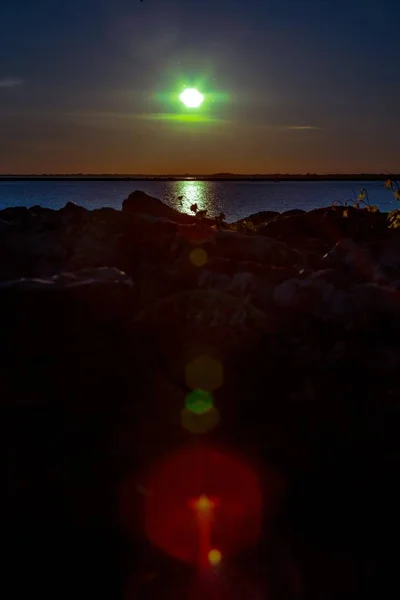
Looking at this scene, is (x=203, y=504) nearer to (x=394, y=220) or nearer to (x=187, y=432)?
(x=187, y=432)

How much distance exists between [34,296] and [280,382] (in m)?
2.87

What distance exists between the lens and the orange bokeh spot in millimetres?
4789

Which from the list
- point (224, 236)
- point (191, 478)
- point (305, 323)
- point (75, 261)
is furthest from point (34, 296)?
point (224, 236)

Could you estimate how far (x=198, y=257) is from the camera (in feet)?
38.5

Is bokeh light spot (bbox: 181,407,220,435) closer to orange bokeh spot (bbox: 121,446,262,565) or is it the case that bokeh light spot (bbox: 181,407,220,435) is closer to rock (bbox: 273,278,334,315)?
orange bokeh spot (bbox: 121,446,262,565)

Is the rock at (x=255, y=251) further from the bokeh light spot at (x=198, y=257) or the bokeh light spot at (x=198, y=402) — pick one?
the bokeh light spot at (x=198, y=402)

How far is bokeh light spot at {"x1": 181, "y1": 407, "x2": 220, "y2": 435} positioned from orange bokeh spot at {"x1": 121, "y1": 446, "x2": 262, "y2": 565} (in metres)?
0.30

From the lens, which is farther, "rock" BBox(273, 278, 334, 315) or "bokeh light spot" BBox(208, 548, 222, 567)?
"rock" BBox(273, 278, 334, 315)

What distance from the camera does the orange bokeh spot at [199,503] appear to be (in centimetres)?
479

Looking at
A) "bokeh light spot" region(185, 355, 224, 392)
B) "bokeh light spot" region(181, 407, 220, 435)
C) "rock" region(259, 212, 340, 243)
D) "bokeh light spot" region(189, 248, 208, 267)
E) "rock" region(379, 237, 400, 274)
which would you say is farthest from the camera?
"rock" region(259, 212, 340, 243)

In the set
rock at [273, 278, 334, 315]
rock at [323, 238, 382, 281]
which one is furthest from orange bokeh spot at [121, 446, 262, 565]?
rock at [323, 238, 382, 281]

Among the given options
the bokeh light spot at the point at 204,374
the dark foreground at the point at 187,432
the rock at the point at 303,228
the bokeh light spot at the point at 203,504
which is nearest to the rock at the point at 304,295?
the dark foreground at the point at 187,432

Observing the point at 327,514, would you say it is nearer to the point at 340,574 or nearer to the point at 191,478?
the point at 340,574

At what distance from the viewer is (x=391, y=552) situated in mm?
4711
